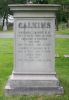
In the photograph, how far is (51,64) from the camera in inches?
348

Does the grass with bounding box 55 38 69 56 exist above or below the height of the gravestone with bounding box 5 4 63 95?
below

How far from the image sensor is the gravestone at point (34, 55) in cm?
873

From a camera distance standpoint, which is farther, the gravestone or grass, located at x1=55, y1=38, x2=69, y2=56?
grass, located at x1=55, y1=38, x2=69, y2=56

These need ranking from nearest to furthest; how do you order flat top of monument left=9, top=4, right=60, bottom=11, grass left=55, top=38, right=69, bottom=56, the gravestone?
flat top of monument left=9, top=4, right=60, bottom=11 → the gravestone → grass left=55, top=38, right=69, bottom=56

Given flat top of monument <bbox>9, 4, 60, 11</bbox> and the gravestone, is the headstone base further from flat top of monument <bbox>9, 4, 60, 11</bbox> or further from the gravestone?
flat top of monument <bbox>9, 4, 60, 11</bbox>

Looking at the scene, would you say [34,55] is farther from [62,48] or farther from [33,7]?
[62,48]

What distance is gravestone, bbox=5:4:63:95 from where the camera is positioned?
8727mm

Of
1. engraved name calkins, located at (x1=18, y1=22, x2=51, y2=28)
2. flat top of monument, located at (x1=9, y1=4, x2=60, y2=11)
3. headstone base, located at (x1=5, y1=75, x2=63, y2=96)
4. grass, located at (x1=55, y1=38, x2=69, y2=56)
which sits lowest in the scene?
grass, located at (x1=55, y1=38, x2=69, y2=56)

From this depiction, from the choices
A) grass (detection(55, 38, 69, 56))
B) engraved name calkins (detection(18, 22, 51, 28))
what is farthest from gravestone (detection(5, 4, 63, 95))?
grass (detection(55, 38, 69, 56))

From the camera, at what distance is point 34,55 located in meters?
8.84

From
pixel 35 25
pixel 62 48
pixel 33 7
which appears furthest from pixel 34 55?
pixel 62 48

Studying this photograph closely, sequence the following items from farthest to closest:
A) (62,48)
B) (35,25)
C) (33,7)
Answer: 1. (62,48)
2. (35,25)
3. (33,7)

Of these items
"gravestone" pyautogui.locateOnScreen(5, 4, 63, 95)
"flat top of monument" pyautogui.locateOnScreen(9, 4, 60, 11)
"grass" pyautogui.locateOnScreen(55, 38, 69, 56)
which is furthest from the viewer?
"grass" pyautogui.locateOnScreen(55, 38, 69, 56)

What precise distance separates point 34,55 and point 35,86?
2.24ft
